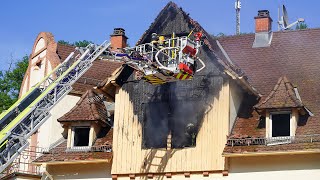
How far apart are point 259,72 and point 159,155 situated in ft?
20.2

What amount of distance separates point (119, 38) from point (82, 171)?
12645 mm

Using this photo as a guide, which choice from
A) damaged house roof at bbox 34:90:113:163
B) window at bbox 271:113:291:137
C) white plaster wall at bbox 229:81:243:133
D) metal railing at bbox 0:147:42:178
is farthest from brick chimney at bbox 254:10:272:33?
metal railing at bbox 0:147:42:178

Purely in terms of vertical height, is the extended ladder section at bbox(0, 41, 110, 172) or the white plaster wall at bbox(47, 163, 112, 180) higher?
the extended ladder section at bbox(0, 41, 110, 172)

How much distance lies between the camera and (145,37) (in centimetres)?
3331

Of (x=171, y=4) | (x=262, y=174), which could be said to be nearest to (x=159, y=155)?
(x=262, y=174)

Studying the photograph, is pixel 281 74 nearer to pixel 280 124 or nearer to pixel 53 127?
pixel 280 124

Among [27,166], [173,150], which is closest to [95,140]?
[173,150]

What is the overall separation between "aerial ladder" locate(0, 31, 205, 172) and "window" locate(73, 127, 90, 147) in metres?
1.94

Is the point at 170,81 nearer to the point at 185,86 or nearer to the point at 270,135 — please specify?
the point at 185,86

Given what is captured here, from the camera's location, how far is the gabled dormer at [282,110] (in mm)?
29938

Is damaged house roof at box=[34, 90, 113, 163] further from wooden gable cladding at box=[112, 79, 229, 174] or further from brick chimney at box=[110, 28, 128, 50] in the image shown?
brick chimney at box=[110, 28, 128, 50]

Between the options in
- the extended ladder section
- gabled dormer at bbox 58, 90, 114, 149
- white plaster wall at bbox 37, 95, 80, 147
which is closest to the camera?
the extended ladder section

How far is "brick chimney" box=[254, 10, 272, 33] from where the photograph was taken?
3747 cm

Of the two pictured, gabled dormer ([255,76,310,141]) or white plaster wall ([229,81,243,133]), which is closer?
gabled dormer ([255,76,310,141])
